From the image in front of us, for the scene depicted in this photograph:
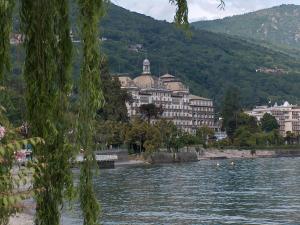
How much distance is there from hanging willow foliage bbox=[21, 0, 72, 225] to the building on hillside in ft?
519

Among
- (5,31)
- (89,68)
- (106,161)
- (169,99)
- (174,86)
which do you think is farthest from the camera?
(174,86)

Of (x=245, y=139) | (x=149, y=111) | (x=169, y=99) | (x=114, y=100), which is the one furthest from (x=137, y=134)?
(x=169, y=99)

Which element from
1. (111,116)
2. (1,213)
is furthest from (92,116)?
(111,116)

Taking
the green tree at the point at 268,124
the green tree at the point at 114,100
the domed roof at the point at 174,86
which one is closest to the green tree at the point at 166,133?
the green tree at the point at 114,100

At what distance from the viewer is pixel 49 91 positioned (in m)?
6.31

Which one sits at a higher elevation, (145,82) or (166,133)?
(145,82)

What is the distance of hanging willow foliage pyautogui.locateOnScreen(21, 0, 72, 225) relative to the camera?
6.18 metres

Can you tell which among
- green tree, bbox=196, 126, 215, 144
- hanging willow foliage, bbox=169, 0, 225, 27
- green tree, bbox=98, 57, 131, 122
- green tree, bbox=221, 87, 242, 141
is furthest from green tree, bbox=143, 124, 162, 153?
hanging willow foliage, bbox=169, 0, 225, 27

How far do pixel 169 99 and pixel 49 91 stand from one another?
581 ft

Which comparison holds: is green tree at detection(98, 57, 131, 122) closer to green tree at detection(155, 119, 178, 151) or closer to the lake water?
green tree at detection(155, 119, 178, 151)

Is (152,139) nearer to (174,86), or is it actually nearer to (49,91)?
(174,86)

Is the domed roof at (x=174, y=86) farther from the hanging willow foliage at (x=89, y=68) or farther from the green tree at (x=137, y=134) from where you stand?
the hanging willow foliage at (x=89, y=68)

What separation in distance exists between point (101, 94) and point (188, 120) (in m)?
186

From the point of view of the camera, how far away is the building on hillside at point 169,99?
566 ft
